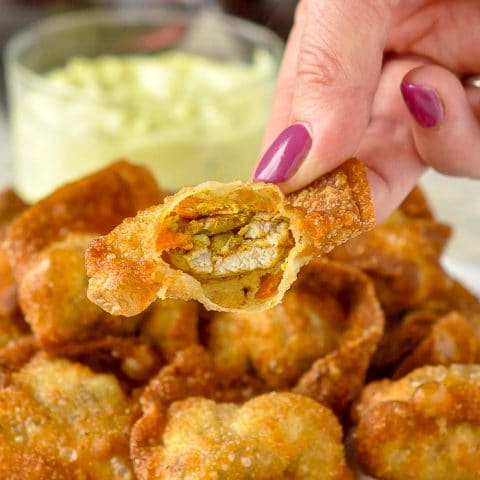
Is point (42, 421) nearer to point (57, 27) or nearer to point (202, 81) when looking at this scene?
point (202, 81)

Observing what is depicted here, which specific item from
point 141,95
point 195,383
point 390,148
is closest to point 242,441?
point 195,383

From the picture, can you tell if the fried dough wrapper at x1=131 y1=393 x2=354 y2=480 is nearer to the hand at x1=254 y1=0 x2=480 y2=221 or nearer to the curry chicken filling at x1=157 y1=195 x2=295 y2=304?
the curry chicken filling at x1=157 y1=195 x2=295 y2=304

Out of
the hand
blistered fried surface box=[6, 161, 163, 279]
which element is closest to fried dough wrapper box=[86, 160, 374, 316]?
the hand

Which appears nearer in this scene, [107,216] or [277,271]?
[277,271]

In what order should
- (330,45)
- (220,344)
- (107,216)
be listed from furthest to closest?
(107,216)
(220,344)
(330,45)

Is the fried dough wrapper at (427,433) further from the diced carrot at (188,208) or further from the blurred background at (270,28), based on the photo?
the blurred background at (270,28)

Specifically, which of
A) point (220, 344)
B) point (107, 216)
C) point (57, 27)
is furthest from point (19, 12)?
point (220, 344)

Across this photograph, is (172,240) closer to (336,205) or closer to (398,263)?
(336,205)
